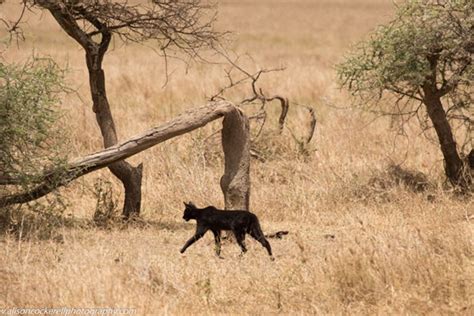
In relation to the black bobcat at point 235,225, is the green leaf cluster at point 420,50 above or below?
above

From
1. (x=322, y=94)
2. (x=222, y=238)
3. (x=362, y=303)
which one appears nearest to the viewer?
(x=362, y=303)

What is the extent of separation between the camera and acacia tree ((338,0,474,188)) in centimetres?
1101

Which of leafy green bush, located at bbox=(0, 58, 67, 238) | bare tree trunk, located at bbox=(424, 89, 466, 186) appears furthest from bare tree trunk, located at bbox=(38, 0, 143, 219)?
bare tree trunk, located at bbox=(424, 89, 466, 186)

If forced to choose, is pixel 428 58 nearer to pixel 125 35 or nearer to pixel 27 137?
pixel 125 35

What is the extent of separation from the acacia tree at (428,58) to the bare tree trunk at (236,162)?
7.64 feet

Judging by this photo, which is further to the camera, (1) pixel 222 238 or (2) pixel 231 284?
(1) pixel 222 238

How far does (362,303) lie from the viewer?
6949 millimetres

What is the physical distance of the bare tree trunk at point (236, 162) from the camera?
32.4ft

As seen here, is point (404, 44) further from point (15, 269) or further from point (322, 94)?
point (322, 94)

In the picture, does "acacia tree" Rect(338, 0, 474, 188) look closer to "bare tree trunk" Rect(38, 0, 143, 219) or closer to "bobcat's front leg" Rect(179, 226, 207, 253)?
"bare tree trunk" Rect(38, 0, 143, 219)

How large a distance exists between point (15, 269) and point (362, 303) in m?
2.80

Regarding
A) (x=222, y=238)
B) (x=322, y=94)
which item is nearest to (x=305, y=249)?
(x=222, y=238)

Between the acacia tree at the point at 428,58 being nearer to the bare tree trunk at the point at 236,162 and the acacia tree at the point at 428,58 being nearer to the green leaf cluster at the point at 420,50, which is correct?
the green leaf cluster at the point at 420,50

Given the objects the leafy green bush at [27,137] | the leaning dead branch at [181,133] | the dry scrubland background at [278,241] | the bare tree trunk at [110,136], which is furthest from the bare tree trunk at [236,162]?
the leafy green bush at [27,137]
